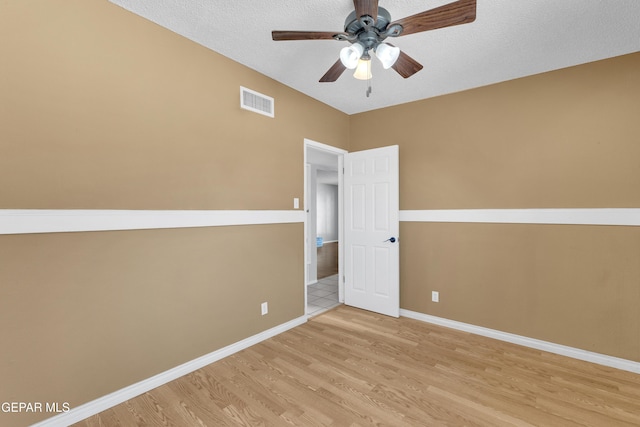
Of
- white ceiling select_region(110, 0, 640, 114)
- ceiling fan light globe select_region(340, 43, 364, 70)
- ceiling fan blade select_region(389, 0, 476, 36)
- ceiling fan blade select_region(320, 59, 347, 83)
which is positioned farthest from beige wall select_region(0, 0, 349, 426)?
ceiling fan blade select_region(389, 0, 476, 36)

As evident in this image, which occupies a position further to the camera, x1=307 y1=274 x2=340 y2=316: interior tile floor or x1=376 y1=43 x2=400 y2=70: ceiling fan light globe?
x1=307 y1=274 x2=340 y2=316: interior tile floor

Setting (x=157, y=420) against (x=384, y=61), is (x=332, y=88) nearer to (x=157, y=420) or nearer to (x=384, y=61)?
(x=384, y=61)

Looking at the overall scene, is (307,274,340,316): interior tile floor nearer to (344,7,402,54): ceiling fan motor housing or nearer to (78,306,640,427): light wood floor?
(78,306,640,427): light wood floor

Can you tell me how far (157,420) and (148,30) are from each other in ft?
8.95

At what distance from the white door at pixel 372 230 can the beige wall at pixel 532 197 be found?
21 cm

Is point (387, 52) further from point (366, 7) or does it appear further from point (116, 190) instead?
point (116, 190)

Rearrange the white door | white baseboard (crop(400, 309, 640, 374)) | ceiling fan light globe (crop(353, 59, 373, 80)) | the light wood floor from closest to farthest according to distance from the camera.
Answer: the light wood floor, ceiling fan light globe (crop(353, 59, 373, 80)), white baseboard (crop(400, 309, 640, 374)), the white door

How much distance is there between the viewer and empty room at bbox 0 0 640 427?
1.68m

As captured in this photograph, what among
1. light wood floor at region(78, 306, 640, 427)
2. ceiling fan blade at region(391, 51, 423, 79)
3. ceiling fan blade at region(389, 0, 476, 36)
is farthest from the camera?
ceiling fan blade at region(391, 51, 423, 79)

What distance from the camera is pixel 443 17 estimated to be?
155 cm

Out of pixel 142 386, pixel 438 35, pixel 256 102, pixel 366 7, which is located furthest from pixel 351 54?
pixel 142 386

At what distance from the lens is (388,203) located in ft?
11.5

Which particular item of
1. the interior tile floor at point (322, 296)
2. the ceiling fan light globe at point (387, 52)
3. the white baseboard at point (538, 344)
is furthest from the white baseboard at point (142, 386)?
the ceiling fan light globe at point (387, 52)

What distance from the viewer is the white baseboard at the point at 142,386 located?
169 centimetres
